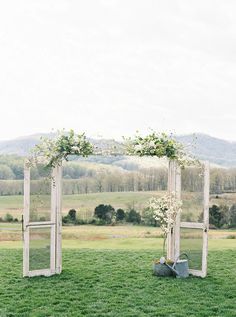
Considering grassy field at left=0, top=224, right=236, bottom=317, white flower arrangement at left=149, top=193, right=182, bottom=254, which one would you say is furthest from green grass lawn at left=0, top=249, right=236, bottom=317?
white flower arrangement at left=149, top=193, right=182, bottom=254

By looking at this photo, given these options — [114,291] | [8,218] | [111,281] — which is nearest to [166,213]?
[111,281]

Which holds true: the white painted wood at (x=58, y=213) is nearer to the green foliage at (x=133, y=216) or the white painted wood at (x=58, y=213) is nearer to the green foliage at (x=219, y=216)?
the green foliage at (x=133, y=216)

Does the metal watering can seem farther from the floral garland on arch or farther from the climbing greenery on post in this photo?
the climbing greenery on post

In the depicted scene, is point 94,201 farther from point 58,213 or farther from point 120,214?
point 58,213

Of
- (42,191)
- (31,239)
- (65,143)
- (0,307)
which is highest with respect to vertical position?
(65,143)

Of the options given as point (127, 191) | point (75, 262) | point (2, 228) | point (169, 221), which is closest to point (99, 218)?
point (127, 191)

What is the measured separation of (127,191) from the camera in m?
15.8

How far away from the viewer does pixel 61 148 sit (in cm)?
998

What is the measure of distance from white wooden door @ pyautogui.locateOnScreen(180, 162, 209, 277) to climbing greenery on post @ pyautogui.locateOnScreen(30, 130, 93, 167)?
1.78 meters

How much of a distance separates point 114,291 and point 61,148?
2.59 metres

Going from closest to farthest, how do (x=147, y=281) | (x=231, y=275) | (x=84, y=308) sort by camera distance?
1. (x=84, y=308)
2. (x=147, y=281)
3. (x=231, y=275)

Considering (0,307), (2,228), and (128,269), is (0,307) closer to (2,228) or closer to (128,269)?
(128,269)

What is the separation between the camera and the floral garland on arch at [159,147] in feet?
33.3

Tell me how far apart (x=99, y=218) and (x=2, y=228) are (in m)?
2.35
